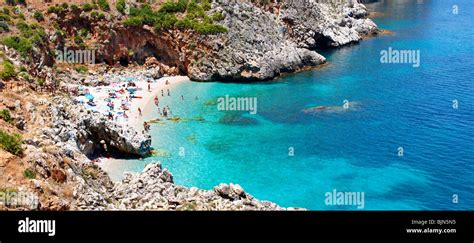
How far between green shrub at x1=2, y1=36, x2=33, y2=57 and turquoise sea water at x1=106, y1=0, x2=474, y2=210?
1447 cm

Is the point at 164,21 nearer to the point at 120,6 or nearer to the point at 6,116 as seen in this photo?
A: the point at 120,6

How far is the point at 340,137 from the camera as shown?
4919 centimetres

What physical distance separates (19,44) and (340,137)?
3513 centimetres

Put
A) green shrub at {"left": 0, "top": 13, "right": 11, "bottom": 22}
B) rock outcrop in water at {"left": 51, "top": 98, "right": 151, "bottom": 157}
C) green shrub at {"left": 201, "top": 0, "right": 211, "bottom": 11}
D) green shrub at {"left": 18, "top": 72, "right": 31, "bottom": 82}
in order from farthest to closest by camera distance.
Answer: green shrub at {"left": 201, "top": 0, "right": 211, "bottom": 11} → green shrub at {"left": 0, "top": 13, "right": 11, "bottom": 22} → green shrub at {"left": 18, "top": 72, "right": 31, "bottom": 82} → rock outcrop in water at {"left": 51, "top": 98, "right": 151, "bottom": 157}

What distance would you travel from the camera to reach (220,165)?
4331cm

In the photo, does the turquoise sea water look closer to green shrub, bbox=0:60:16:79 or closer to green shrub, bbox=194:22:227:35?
green shrub, bbox=194:22:227:35

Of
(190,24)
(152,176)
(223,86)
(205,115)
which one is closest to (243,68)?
(223,86)

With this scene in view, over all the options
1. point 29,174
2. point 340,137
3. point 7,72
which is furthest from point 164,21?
point 29,174

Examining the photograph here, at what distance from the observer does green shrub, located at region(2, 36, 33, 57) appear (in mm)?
52125

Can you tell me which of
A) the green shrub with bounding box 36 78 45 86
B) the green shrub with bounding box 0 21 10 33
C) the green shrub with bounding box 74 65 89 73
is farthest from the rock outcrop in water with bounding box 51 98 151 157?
the green shrub with bounding box 74 65 89 73

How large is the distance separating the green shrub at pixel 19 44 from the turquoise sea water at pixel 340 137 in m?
14.5

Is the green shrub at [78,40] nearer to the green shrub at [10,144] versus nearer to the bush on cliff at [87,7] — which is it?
the bush on cliff at [87,7]

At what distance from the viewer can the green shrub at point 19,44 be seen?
5212cm
